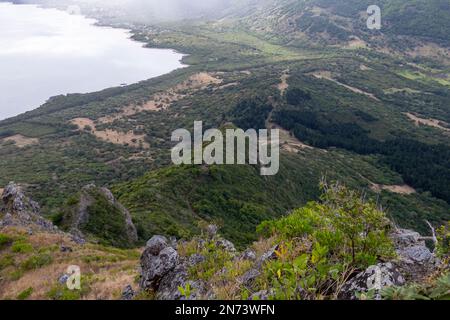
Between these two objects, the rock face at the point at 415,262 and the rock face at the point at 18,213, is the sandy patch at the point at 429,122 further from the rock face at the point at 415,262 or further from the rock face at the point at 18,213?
the rock face at the point at 415,262

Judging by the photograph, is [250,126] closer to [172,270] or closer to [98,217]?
[98,217]

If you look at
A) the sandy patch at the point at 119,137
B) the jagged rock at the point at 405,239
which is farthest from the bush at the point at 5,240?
the sandy patch at the point at 119,137

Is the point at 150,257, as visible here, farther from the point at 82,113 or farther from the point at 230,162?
the point at 82,113

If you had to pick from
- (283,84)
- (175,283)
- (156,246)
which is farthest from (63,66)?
(175,283)

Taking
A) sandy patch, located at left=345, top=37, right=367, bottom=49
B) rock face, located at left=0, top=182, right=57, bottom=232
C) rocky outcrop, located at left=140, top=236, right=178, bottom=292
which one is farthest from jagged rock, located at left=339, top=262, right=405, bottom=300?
sandy patch, located at left=345, top=37, right=367, bottom=49

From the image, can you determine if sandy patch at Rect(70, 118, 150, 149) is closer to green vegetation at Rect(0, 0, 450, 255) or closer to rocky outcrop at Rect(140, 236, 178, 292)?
green vegetation at Rect(0, 0, 450, 255)
